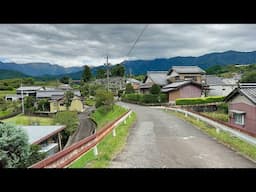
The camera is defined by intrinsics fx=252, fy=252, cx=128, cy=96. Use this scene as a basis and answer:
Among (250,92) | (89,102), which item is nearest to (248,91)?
(250,92)

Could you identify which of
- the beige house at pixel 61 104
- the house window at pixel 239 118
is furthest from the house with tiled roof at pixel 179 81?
the house window at pixel 239 118

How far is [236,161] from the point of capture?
489 cm

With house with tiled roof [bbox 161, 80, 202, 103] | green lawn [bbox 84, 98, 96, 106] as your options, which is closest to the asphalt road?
house with tiled roof [bbox 161, 80, 202, 103]

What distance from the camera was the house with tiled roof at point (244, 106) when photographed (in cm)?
1056

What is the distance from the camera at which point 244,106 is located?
11.3m

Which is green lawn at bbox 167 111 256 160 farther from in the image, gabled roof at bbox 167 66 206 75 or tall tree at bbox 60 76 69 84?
tall tree at bbox 60 76 69 84

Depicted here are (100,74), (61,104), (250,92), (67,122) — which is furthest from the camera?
(100,74)

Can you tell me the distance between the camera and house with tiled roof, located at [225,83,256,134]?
10.6 meters

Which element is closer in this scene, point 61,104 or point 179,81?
point 179,81

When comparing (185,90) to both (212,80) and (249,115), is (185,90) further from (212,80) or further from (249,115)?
(249,115)

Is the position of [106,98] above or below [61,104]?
above
